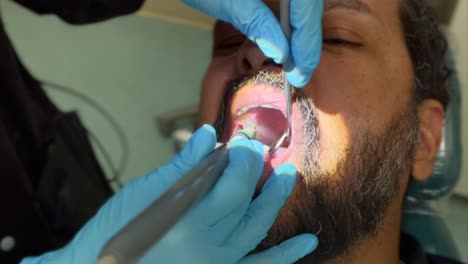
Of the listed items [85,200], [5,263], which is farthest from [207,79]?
[5,263]

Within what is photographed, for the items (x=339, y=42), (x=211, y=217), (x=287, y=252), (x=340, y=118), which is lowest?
(x=287, y=252)

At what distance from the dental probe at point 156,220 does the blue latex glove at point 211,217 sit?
0.18 feet

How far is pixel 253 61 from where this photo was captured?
1.04m

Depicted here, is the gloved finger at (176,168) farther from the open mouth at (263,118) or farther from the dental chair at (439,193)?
the dental chair at (439,193)

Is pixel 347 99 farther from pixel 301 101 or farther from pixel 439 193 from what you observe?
pixel 439 193

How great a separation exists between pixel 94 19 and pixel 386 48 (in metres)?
0.71

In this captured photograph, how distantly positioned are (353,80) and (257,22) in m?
0.23

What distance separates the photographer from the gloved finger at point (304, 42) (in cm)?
94

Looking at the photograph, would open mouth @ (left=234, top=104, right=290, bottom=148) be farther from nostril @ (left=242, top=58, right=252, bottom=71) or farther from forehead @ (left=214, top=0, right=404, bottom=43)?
forehead @ (left=214, top=0, right=404, bottom=43)

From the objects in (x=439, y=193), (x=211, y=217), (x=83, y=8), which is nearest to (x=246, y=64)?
(x=211, y=217)

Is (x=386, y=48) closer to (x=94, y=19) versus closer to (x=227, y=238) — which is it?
(x=227, y=238)

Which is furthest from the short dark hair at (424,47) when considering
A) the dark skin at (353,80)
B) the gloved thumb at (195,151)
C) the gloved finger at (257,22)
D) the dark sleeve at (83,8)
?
the dark sleeve at (83,8)

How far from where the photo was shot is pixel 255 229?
0.95m

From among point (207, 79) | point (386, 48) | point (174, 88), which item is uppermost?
point (386, 48)
